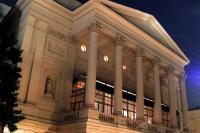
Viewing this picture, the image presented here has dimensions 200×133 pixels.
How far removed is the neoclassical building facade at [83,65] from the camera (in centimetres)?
2114

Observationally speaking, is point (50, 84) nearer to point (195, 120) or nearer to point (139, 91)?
point (139, 91)

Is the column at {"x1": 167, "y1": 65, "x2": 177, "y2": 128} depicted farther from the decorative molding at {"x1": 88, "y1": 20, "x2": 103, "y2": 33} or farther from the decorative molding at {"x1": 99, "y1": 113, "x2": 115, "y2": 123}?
the decorative molding at {"x1": 88, "y1": 20, "x2": 103, "y2": 33}

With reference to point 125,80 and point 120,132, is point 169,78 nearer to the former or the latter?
point 125,80

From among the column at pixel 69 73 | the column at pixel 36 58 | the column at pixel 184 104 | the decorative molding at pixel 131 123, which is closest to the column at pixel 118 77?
the decorative molding at pixel 131 123

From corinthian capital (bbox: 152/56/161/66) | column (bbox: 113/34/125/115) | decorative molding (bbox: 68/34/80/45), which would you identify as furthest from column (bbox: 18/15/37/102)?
corinthian capital (bbox: 152/56/161/66)

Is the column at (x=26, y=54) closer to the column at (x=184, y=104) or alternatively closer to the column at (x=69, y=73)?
the column at (x=69, y=73)

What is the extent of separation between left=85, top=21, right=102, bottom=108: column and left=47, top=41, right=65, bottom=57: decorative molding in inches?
131

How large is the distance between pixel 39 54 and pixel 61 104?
4.79 meters

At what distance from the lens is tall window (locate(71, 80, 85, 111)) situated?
23.7 meters

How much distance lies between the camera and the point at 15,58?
19.0 meters

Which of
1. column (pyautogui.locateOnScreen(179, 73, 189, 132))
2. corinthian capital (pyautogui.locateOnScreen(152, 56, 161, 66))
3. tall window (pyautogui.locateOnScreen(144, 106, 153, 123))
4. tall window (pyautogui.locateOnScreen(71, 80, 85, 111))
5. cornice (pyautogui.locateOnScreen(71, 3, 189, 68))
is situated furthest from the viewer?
tall window (pyautogui.locateOnScreen(144, 106, 153, 123))

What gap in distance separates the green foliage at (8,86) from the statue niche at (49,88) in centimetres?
411

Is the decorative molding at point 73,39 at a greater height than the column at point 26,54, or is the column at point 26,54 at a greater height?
the decorative molding at point 73,39

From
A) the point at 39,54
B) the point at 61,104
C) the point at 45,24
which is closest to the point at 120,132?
the point at 61,104
